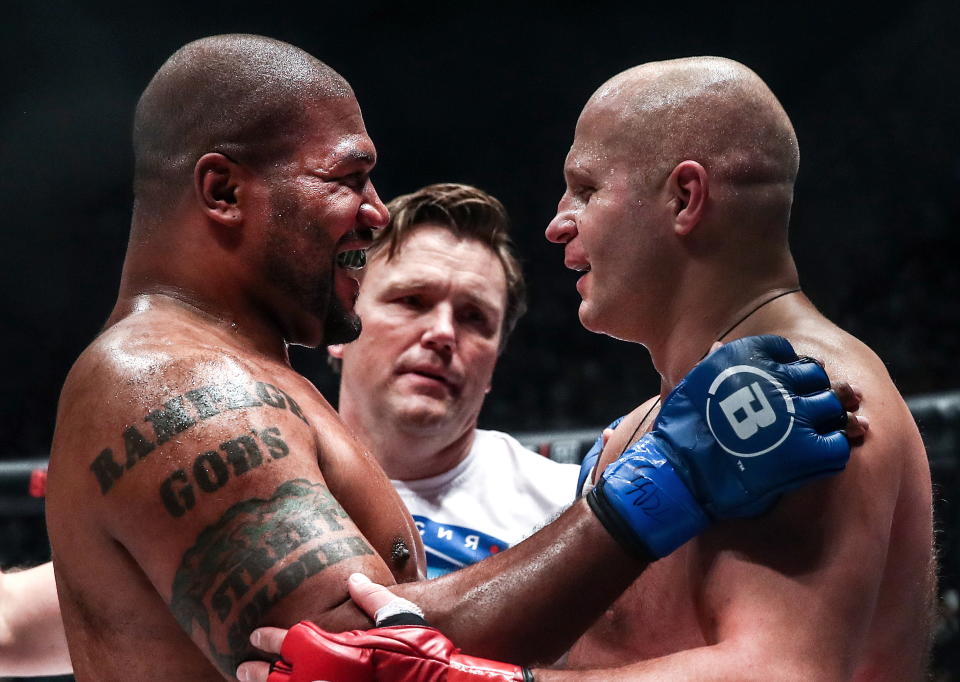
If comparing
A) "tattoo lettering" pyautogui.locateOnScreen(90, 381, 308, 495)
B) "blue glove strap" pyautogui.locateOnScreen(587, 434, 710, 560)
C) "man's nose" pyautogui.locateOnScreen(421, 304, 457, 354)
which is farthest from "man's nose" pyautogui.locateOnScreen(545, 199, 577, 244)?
"man's nose" pyautogui.locateOnScreen(421, 304, 457, 354)

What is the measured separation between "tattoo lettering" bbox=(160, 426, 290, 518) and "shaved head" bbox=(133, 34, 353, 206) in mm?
524

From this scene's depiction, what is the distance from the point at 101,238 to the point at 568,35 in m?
2.92

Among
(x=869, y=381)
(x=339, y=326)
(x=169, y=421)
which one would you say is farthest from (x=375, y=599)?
(x=869, y=381)

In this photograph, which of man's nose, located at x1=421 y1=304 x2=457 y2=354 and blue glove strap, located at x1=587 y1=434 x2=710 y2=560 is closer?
blue glove strap, located at x1=587 y1=434 x2=710 y2=560

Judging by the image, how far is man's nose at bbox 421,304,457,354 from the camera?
9.10 ft

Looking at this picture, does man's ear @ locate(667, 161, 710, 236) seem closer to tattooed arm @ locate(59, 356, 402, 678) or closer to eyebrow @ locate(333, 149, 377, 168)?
eyebrow @ locate(333, 149, 377, 168)

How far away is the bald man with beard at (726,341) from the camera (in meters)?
1.31

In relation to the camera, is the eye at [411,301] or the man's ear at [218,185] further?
the eye at [411,301]

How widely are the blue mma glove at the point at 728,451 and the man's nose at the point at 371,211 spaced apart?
632 mm

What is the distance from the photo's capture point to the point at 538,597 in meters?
1.33

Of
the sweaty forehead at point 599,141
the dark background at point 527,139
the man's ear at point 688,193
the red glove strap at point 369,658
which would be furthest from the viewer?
the dark background at point 527,139

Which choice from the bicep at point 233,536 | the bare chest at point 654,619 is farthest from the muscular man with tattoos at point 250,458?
the bare chest at point 654,619

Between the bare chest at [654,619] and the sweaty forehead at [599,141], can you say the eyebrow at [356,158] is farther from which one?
the bare chest at [654,619]

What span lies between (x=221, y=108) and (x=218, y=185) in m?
0.13
